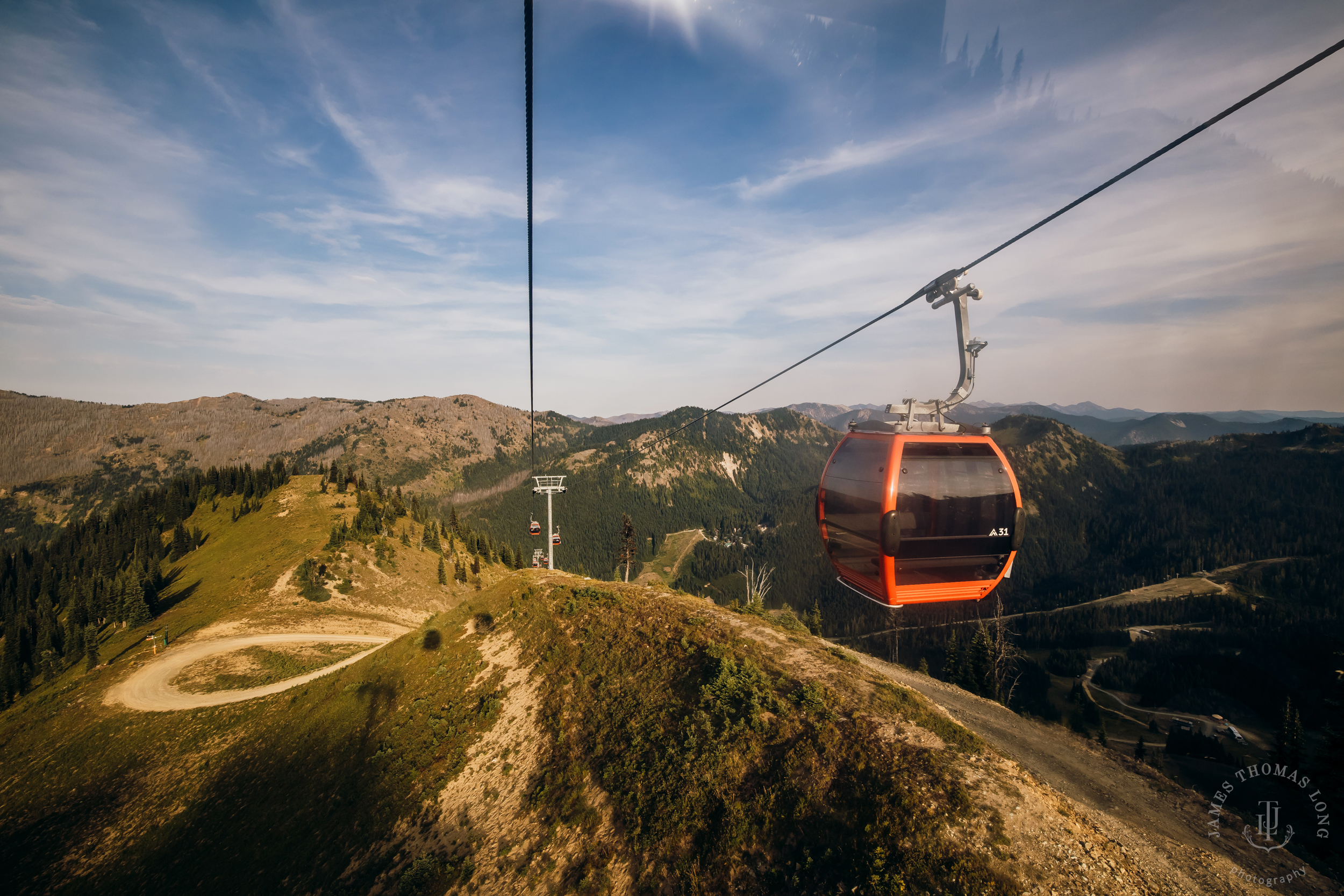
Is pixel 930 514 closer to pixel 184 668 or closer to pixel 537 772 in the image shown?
pixel 537 772

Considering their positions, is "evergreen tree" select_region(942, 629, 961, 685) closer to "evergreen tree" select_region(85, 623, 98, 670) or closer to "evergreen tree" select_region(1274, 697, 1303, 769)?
Result: "evergreen tree" select_region(1274, 697, 1303, 769)

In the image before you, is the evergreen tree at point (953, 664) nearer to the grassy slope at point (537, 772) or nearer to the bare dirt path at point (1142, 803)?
the bare dirt path at point (1142, 803)

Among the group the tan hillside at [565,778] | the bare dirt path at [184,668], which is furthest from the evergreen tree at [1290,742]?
the bare dirt path at [184,668]

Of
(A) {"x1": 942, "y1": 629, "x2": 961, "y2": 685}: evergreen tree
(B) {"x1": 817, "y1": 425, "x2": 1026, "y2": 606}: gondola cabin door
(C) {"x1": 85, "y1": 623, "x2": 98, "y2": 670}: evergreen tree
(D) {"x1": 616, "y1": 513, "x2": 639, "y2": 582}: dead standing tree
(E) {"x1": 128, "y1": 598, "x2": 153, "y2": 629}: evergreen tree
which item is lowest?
(A) {"x1": 942, "y1": 629, "x2": 961, "y2": 685}: evergreen tree

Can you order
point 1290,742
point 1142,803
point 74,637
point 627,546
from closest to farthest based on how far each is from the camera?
point 1142,803
point 1290,742
point 74,637
point 627,546

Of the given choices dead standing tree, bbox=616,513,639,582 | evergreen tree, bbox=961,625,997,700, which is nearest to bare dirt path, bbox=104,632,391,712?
dead standing tree, bbox=616,513,639,582

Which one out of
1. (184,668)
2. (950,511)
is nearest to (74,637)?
(184,668)
